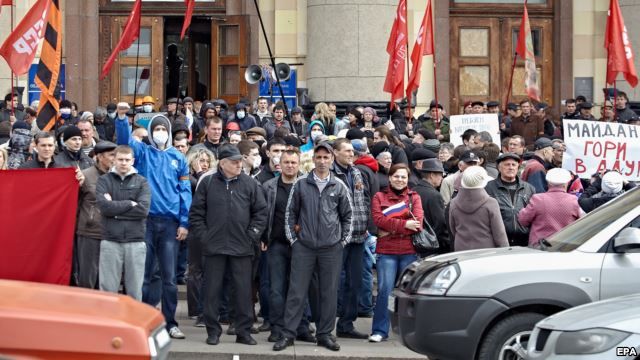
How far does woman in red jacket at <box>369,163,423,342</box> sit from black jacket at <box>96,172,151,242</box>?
7.97 ft

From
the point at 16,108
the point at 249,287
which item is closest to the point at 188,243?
the point at 249,287

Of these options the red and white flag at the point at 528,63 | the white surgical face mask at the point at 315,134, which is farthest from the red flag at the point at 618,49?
the white surgical face mask at the point at 315,134

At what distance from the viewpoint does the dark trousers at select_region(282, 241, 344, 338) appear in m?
12.5

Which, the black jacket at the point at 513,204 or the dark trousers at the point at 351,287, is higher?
the black jacket at the point at 513,204

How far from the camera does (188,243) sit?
13641mm

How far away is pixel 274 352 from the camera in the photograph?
483 inches

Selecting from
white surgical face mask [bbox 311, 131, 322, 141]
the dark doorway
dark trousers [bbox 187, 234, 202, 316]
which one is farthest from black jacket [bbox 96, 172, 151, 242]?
the dark doorway

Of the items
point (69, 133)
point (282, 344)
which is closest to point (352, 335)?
point (282, 344)

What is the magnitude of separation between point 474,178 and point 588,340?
14.6 ft

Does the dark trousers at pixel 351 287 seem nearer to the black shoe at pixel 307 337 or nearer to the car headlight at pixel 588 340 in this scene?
the black shoe at pixel 307 337

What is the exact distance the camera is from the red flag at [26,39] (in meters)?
16.6

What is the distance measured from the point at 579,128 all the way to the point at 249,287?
Result: 218 inches

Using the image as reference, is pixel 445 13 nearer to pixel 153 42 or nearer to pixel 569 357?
pixel 153 42

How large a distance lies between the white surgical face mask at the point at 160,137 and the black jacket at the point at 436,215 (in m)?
2.79
